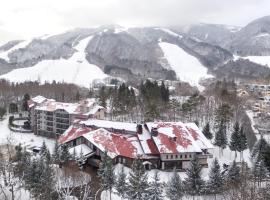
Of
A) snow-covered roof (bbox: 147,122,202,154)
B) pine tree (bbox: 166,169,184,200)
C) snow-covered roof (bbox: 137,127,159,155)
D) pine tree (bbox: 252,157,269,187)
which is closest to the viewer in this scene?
pine tree (bbox: 166,169,184,200)

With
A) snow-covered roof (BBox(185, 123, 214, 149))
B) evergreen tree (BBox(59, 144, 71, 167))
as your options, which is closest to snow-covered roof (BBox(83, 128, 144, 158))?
evergreen tree (BBox(59, 144, 71, 167))

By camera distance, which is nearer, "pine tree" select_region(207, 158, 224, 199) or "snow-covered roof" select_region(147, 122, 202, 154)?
"pine tree" select_region(207, 158, 224, 199)

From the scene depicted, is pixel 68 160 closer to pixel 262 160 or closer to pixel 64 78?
pixel 262 160

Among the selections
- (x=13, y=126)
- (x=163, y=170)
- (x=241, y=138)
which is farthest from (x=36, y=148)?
(x=241, y=138)

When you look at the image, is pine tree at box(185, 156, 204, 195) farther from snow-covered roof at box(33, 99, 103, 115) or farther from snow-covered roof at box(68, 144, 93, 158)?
snow-covered roof at box(33, 99, 103, 115)

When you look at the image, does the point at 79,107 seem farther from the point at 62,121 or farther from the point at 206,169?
the point at 206,169

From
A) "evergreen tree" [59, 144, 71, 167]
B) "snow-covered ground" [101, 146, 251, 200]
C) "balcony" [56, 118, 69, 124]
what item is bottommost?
"snow-covered ground" [101, 146, 251, 200]

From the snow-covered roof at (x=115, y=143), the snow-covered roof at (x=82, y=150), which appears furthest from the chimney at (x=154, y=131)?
the snow-covered roof at (x=82, y=150)
